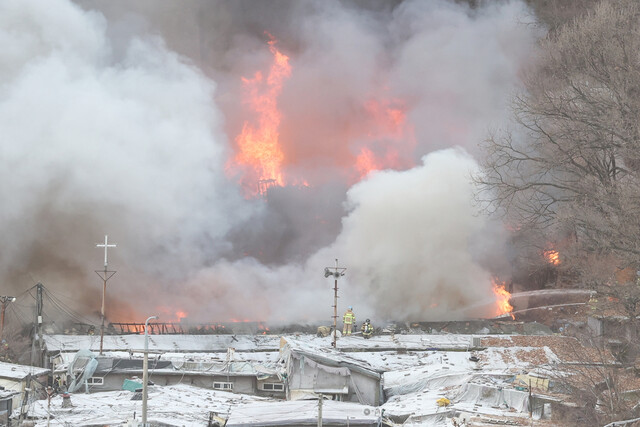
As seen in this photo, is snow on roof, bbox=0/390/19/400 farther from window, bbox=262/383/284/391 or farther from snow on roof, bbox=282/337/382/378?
snow on roof, bbox=282/337/382/378

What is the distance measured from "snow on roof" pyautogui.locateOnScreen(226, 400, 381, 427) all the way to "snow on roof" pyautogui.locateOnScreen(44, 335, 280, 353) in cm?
885

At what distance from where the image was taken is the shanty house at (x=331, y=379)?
24.8 meters

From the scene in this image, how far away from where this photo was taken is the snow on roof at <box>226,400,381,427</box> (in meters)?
20.2

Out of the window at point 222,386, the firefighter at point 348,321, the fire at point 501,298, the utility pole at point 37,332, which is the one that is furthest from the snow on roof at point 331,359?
the fire at point 501,298

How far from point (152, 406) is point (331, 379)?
606cm

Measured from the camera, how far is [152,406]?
22.2 m

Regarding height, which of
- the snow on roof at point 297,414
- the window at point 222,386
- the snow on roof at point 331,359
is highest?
the snow on roof at point 331,359

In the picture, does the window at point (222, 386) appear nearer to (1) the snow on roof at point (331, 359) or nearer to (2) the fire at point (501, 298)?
(1) the snow on roof at point (331, 359)

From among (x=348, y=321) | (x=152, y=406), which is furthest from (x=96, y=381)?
(x=348, y=321)

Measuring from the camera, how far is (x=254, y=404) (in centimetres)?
2303

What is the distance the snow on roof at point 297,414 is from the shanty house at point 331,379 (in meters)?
1.86

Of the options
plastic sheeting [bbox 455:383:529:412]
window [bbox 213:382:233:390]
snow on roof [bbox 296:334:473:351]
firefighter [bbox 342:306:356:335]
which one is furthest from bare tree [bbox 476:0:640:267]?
window [bbox 213:382:233:390]

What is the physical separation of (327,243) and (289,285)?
13.7 feet

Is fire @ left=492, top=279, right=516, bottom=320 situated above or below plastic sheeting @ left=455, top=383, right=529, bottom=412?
above
